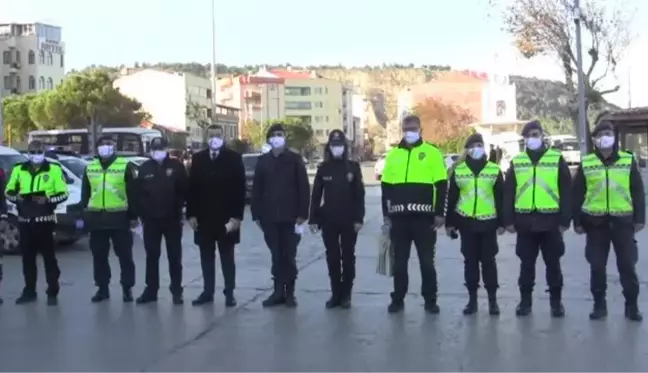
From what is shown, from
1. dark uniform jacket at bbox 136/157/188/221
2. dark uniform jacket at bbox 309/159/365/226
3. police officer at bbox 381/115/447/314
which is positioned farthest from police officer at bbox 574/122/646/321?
dark uniform jacket at bbox 136/157/188/221

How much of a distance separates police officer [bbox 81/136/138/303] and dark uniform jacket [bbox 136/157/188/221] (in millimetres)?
186

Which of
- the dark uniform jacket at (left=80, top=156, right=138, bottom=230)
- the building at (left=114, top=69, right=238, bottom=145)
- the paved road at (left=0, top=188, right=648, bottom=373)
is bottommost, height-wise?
the paved road at (left=0, top=188, right=648, bottom=373)

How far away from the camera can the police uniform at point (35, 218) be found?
1056cm

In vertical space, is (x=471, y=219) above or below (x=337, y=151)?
below

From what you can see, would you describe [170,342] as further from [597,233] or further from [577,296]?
[577,296]

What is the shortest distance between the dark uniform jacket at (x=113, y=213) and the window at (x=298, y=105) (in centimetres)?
14887

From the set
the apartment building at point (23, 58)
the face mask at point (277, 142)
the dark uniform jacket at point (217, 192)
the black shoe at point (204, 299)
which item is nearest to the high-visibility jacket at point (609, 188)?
the face mask at point (277, 142)

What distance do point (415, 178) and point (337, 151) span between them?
1.01 m

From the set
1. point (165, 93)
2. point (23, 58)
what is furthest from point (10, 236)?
point (165, 93)

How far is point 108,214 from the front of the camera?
10461 millimetres

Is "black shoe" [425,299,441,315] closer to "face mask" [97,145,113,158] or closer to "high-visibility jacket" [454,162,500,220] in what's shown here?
"high-visibility jacket" [454,162,500,220]

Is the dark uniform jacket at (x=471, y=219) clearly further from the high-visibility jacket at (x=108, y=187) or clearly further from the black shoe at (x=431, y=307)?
the high-visibility jacket at (x=108, y=187)

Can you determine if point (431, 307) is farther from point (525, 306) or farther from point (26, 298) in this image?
point (26, 298)

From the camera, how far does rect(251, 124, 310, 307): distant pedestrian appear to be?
10.1m
